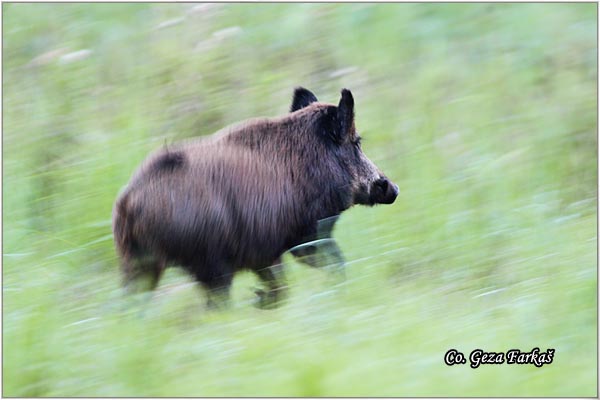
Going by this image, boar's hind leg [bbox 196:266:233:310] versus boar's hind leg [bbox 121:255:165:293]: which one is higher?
boar's hind leg [bbox 121:255:165:293]

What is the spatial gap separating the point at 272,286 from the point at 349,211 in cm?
195

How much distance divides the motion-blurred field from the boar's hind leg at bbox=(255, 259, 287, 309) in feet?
0.46

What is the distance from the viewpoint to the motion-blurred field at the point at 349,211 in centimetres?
468

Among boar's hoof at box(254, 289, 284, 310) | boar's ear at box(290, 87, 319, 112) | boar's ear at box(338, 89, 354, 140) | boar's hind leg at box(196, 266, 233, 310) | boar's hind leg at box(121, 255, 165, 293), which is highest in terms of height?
boar's ear at box(290, 87, 319, 112)

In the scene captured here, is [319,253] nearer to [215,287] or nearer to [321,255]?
[321,255]

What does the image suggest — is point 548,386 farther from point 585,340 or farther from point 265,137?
point 265,137

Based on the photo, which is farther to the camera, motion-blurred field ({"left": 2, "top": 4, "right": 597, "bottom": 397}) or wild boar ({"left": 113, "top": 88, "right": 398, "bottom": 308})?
wild boar ({"left": 113, "top": 88, "right": 398, "bottom": 308})

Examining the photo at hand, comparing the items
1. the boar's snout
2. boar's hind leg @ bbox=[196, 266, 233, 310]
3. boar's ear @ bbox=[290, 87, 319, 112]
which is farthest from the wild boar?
boar's ear @ bbox=[290, 87, 319, 112]

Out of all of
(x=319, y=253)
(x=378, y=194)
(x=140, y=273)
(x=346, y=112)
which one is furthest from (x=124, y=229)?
(x=378, y=194)

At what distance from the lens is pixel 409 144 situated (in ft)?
28.6

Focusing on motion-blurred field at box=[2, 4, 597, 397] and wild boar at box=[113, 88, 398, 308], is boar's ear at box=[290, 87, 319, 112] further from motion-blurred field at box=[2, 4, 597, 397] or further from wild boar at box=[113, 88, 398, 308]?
motion-blurred field at box=[2, 4, 597, 397]

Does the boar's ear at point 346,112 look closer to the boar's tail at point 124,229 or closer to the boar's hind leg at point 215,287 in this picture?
the boar's hind leg at point 215,287

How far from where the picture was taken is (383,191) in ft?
22.1

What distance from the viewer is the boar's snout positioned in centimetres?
670
